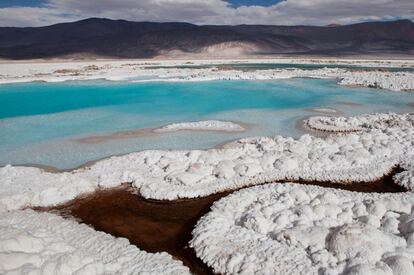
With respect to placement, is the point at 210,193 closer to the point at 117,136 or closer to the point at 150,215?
the point at 150,215

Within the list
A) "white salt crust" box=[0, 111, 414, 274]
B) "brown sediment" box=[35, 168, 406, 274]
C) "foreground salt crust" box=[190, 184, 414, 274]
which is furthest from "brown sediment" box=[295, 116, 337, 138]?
"foreground salt crust" box=[190, 184, 414, 274]

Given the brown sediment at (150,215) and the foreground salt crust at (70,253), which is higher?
the foreground salt crust at (70,253)

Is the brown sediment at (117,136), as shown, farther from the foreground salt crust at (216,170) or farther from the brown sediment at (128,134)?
the foreground salt crust at (216,170)

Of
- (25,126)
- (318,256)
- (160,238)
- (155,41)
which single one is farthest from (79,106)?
(155,41)

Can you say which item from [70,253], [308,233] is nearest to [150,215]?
[70,253]

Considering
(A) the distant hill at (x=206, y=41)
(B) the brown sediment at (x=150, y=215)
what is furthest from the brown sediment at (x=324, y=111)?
(A) the distant hill at (x=206, y=41)

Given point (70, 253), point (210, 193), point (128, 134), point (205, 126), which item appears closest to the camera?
point (70, 253)
